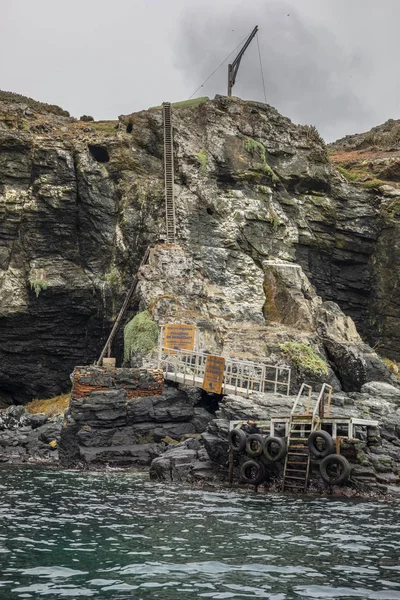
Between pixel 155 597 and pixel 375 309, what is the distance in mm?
40713

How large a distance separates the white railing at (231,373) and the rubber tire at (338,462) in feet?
29.1

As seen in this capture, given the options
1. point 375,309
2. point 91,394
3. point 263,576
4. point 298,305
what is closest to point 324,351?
point 298,305

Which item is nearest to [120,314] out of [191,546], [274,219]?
[274,219]

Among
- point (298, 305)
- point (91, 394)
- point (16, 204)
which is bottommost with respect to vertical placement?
point (91, 394)

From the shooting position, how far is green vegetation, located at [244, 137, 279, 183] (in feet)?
153

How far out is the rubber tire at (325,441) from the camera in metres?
20.4

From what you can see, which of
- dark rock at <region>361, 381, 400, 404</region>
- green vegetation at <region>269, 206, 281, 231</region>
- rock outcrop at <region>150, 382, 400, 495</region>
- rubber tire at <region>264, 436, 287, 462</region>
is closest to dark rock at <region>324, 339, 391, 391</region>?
dark rock at <region>361, 381, 400, 404</region>

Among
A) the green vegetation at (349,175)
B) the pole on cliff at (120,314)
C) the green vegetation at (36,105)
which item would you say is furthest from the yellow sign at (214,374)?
the green vegetation at (36,105)

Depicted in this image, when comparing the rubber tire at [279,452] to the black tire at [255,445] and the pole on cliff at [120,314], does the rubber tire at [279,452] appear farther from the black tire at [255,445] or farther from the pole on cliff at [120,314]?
the pole on cliff at [120,314]

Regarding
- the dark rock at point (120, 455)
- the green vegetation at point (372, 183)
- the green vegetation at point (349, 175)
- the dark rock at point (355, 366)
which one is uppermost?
the green vegetation at point (349, 175)

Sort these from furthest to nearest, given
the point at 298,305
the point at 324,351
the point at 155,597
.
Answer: the point at 298,305
the point at 324,351
the point at 155,597

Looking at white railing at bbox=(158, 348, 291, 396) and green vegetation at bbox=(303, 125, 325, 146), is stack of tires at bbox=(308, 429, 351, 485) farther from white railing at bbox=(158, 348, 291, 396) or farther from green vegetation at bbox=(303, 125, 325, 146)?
green vegetation at bbox=(303, 125, 325, 146)

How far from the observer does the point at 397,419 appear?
25.9m

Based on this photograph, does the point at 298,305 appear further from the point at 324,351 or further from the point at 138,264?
the point at 138,264
